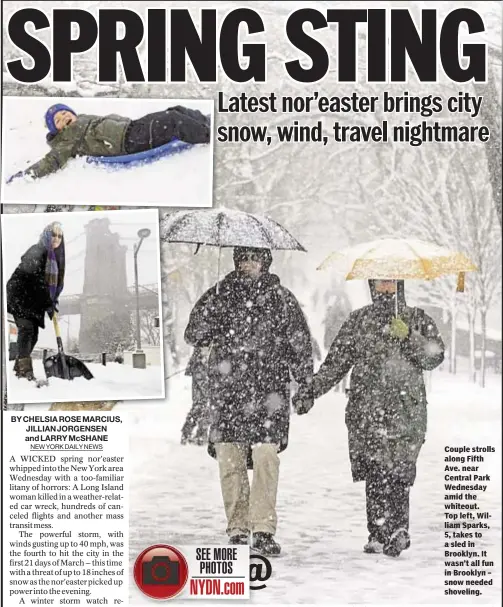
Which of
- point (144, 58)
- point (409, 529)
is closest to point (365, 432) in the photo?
point (409, 529)

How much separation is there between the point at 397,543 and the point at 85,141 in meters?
3.16

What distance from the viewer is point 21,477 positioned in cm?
558

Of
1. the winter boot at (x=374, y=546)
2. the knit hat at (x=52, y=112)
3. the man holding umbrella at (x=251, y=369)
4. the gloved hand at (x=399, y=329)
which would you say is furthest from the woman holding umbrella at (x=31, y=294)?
the winter boot at (x=374, y=546)

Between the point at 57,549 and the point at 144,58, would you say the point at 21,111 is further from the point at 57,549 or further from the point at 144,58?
the point at 57,549

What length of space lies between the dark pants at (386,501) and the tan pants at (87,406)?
5.42 ft

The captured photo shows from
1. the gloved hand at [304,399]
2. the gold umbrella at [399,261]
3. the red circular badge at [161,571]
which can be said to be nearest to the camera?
the gold umbrella at [399,261]

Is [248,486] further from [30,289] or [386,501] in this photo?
[30,289]

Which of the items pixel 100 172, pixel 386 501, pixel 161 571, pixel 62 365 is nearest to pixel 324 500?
pixel 386 501

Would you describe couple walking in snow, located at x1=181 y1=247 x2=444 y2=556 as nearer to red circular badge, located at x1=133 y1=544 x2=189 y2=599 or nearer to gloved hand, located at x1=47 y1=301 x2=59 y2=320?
red circular badge, located at x1=133 y1=544 x2=189 y2=599

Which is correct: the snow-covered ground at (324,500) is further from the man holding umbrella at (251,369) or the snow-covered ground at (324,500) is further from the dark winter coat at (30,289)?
the dark winter coat at (30,289)

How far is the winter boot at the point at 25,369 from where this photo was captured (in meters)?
5.51

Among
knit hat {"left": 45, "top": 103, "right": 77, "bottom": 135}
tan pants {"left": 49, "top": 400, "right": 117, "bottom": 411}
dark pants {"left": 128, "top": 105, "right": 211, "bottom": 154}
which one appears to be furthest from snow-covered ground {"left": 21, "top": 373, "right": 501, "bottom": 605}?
knit hat {"left": 45, "top": 103, "right": 77, "bottom": 135}

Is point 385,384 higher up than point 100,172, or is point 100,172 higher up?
point 100,172

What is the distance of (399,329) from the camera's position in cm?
541
